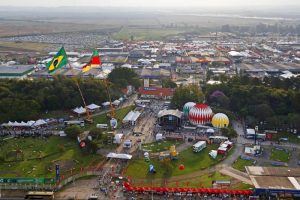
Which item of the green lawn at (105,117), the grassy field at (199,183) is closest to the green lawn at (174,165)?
the grassy field at (199,183)

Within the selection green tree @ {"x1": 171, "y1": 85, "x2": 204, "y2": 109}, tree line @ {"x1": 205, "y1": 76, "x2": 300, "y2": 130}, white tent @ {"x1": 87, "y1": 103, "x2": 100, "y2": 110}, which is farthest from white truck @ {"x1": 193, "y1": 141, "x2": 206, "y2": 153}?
white tent @ {"x1": 87, "y1": 103, "x2": 100, "y2": 110}

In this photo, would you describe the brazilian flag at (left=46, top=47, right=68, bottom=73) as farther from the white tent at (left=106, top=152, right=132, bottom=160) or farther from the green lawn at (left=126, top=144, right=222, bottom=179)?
the green lawn at (left=126, top=144, right=222, bottom=179)

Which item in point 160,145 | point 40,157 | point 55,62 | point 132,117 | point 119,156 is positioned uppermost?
point 55,62

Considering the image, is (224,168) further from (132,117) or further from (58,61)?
(58,61)

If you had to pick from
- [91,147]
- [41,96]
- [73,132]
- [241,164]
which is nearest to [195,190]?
[241,164]

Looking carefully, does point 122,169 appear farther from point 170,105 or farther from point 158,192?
point 170,105

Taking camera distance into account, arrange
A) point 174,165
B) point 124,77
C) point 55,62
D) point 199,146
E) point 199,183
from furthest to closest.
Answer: point 124,77 → point 55,62 → point 199,146 → point 174,165 → point 199,183

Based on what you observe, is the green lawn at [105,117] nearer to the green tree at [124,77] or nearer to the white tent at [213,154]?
the green tree at [124,77]
